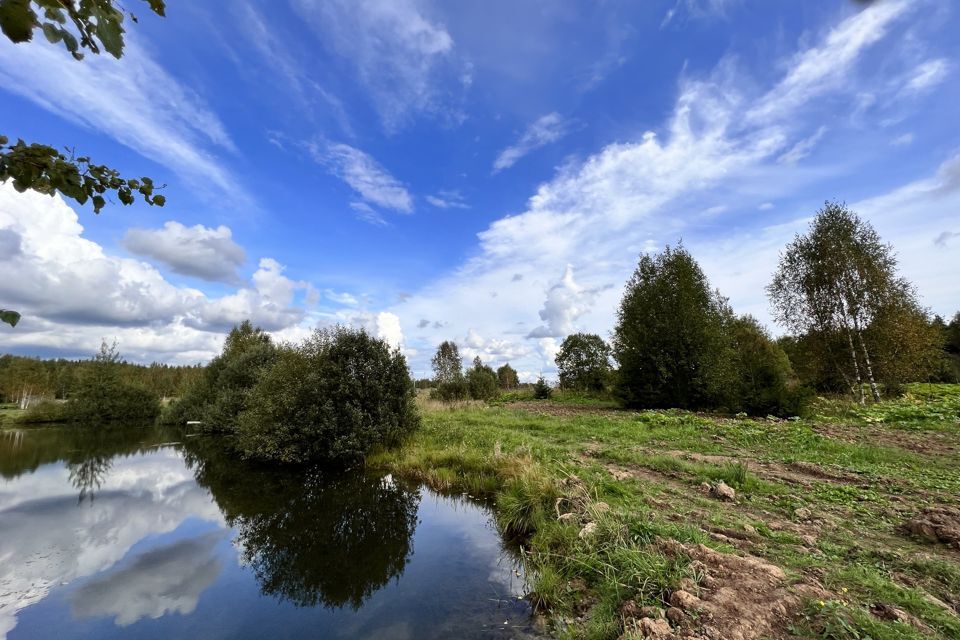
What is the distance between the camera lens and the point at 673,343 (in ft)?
69.6

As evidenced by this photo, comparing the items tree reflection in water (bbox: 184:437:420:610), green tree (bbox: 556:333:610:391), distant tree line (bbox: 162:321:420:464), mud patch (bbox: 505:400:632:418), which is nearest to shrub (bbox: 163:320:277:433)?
distant tree line (bbox: 162:321:420:464)

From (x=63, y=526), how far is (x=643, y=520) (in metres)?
13.0

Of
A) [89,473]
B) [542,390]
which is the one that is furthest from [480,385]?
[89,473]

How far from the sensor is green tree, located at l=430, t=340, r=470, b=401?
37750 millimetres

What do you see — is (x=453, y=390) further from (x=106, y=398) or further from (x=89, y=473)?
(x=106, y=398)

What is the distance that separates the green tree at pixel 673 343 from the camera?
20469mm

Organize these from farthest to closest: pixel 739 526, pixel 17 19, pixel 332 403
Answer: pixel 332 403
pixel 739 526
pixel 17 19

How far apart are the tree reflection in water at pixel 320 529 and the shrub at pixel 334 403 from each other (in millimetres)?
1069

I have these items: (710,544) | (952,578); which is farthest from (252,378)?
(952,578)

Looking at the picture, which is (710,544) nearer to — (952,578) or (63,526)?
(952,578)

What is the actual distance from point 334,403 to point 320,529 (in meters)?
6.50

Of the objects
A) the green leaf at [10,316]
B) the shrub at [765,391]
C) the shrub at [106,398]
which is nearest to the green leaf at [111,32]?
the green leaf at [10,316]

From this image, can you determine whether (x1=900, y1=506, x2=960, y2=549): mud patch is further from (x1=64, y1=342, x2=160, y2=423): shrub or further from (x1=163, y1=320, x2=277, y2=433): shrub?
(x1=64, y1=342, x2=160, y2=423): shrub

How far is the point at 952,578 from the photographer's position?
3873mm
